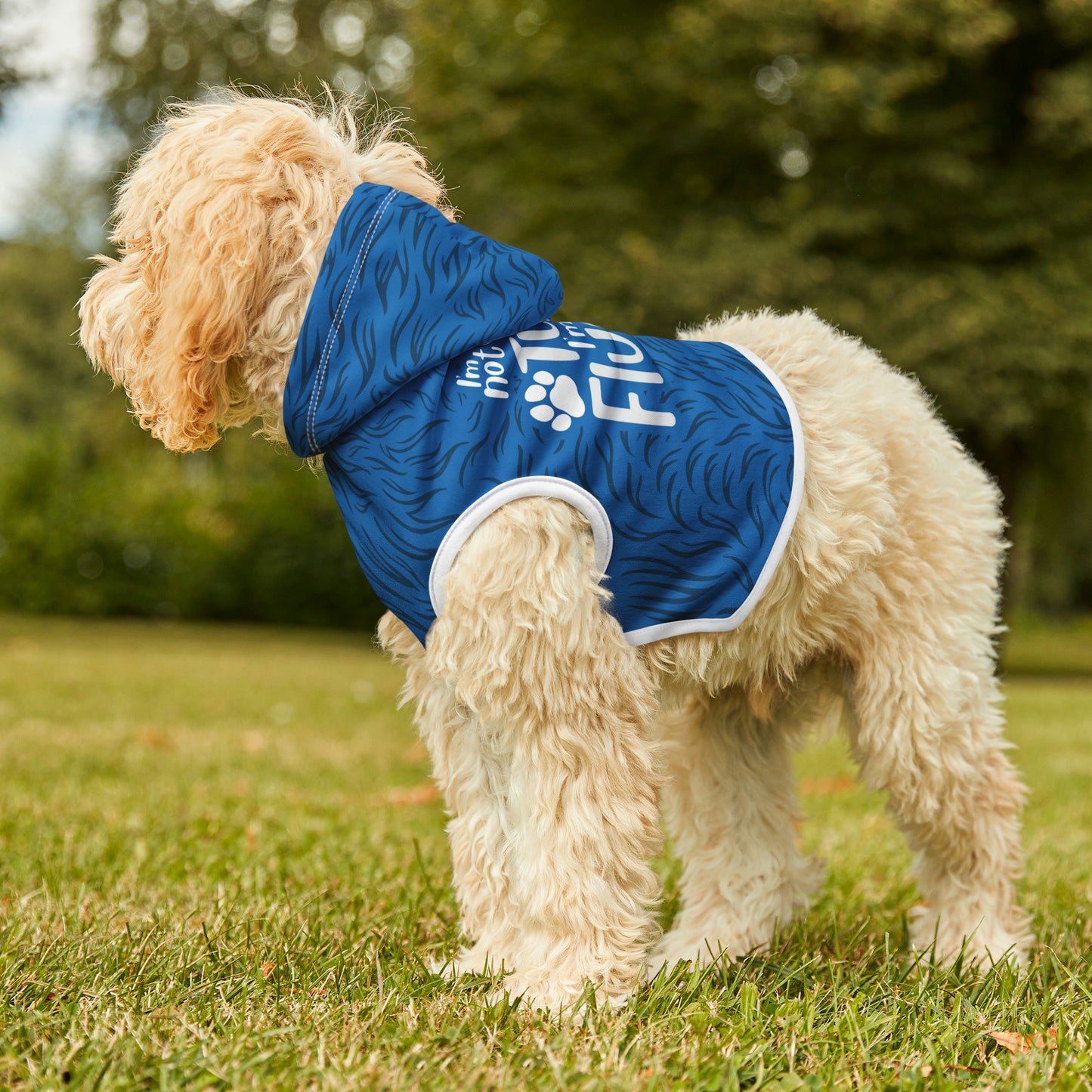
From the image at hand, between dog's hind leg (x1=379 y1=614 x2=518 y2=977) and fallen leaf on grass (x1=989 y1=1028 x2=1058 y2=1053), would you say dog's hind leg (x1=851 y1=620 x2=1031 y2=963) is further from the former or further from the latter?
dog's hind leg (x1=379 y1=614 x2=518 y2=977)

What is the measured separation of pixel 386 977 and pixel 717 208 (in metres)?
14.2

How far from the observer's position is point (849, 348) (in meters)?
3.05

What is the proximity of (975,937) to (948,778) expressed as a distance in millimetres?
494

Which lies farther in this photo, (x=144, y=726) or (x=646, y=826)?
(x=144, y=726)

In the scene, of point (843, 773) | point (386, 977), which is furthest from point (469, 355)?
point (843, 773)

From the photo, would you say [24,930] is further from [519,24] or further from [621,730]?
[519,24]

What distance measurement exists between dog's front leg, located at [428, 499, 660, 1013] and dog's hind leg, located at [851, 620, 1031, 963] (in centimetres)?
72

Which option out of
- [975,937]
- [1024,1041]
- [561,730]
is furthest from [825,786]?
[561,730]

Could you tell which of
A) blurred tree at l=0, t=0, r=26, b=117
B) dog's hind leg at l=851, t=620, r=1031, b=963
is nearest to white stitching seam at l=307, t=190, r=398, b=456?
dog's hind leg at l=851, t=620, r=1031, b=963

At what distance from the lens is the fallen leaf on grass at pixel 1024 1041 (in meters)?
2.32

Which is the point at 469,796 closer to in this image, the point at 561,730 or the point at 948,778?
the point at 561,730

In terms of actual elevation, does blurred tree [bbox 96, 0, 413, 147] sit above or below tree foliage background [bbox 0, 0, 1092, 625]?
above

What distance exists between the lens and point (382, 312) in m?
2.46

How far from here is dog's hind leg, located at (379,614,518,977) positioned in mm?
2697
